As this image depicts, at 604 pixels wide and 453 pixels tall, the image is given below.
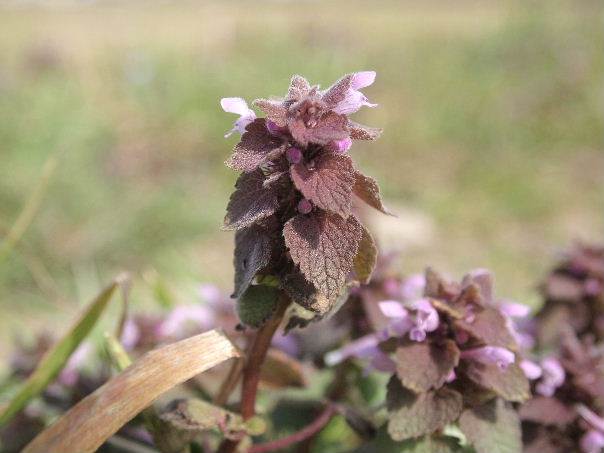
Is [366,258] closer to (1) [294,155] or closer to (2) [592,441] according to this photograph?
(1) [294,155]

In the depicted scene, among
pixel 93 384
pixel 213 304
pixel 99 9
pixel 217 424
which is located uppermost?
pixel 217 424

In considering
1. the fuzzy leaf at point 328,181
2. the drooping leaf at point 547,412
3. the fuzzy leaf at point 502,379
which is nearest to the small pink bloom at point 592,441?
the drooping leaf at point 547,412

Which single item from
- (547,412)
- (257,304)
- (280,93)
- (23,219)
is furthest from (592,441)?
(280,93)

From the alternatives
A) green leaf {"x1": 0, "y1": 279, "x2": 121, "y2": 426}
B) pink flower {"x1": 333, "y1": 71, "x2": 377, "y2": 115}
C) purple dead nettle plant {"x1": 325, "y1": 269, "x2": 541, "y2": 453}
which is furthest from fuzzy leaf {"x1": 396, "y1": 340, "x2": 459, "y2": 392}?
green leaf {"x1": 0, "y1": 279, "x2": 121, "y2": 426}

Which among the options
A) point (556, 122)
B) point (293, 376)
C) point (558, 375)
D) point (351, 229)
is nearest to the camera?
point (351, 229)

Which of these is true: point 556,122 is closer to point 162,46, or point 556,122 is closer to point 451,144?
point 451,144

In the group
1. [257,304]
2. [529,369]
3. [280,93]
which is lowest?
[280,93]

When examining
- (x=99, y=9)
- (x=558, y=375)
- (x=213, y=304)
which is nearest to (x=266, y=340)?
(x=558, y=375)
